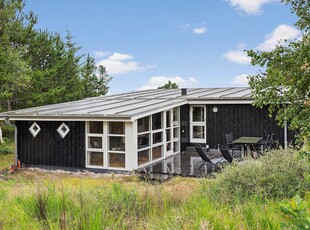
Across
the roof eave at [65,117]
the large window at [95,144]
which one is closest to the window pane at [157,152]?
the large window at [95,144]

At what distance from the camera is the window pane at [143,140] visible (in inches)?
486

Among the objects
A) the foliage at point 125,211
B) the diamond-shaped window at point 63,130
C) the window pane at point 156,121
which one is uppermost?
the window pane at point 156,121

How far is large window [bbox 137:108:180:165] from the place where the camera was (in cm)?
1255

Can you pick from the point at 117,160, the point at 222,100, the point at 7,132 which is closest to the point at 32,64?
the point at 7,132

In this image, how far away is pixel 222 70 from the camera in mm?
18766

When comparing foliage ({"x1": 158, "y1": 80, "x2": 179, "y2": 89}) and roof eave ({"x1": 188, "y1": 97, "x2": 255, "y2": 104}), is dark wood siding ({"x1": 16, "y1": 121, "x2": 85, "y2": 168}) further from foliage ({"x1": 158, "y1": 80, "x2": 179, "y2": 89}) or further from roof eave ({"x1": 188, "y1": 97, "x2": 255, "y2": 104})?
foliage ({"x1": 158, "y1": 80, "x2": 179, "y2": 89})

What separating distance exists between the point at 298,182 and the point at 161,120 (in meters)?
9.06

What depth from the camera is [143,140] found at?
496 inches

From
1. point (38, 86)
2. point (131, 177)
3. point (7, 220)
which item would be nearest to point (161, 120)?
point (131, 177)

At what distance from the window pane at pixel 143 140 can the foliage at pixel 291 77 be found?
7.12m

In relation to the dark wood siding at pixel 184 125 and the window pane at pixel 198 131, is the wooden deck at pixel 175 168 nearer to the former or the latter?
the dark wood siding at pixel 184 125

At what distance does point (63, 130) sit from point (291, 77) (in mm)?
9938

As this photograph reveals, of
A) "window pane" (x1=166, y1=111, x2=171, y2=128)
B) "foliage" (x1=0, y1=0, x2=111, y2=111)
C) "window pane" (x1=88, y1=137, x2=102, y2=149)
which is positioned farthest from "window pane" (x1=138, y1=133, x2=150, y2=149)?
"foliage" (x1=0, y1=0, x2=111, y2=111)

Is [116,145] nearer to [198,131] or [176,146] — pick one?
[176,146]
